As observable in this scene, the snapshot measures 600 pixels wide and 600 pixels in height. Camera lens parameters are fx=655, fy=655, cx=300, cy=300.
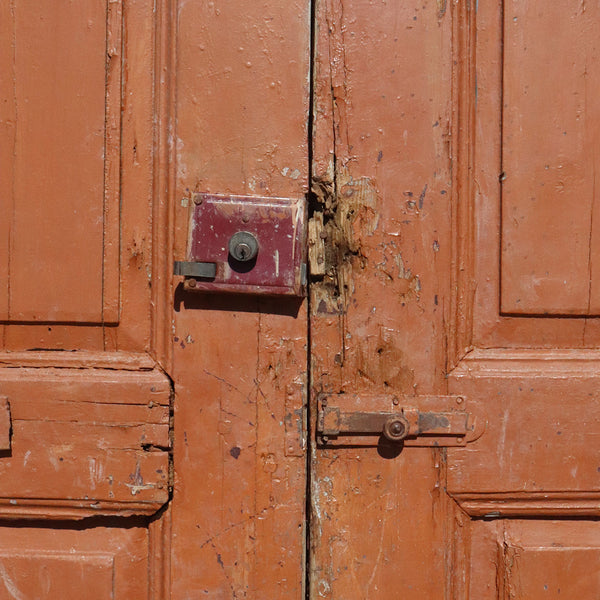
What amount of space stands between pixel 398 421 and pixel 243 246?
0.40 m

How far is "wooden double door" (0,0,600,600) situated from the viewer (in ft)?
3.71

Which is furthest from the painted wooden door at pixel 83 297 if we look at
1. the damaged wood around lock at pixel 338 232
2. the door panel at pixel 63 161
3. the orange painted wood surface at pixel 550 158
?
the orange painted wood surface at pixel 550 158

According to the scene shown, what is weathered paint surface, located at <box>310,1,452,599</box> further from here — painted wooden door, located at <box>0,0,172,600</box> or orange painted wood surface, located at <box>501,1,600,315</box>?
painted wooden door, located at <box>0,0,172,600</box>

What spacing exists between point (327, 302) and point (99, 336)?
1.34 feet

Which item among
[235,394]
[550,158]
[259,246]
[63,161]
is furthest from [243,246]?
[550,158]

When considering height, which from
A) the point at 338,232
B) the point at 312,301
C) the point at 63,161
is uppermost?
the point at 63,161

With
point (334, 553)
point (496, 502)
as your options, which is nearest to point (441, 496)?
point (496, 502)

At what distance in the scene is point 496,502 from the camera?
116cm

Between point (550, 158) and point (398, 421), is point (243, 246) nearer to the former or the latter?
point (398, 421)

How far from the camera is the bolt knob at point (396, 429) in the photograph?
112 centimetres

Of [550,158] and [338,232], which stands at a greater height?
[550,158]

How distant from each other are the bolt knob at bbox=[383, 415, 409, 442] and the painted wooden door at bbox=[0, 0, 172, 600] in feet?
1.25

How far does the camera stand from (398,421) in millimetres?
1123

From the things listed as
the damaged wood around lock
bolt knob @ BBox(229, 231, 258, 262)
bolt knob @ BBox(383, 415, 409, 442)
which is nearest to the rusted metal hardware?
bolt knob @ BBox(383, 415, 409, 442)
